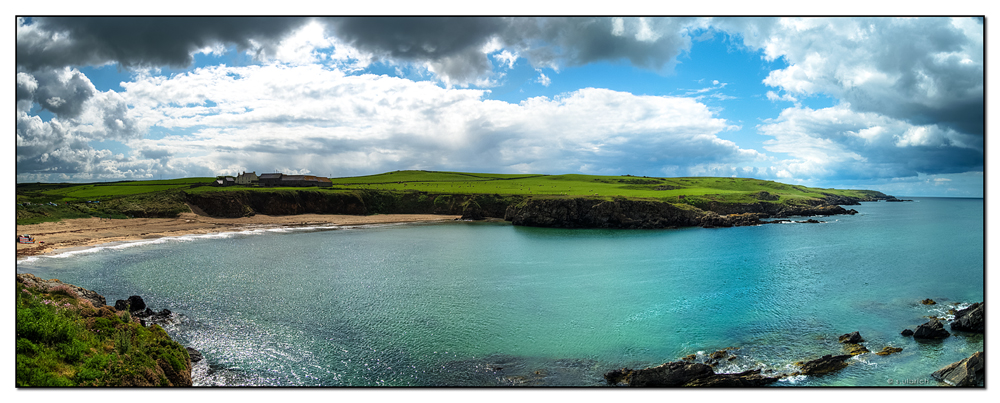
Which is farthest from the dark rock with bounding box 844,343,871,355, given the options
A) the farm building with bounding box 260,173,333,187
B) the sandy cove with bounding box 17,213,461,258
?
the farm building with bounding box 260,173,333,187

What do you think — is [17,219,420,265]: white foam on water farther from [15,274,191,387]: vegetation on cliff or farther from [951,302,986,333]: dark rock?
[951,302,986,333]: dark rock

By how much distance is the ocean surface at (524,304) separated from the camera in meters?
15.2

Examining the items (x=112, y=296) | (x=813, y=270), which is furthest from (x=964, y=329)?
(x=112, y=296)

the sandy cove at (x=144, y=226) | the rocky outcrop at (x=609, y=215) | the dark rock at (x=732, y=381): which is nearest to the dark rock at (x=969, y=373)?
the dark rock at (x=732, y=381)

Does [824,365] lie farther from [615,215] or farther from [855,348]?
[615,215]

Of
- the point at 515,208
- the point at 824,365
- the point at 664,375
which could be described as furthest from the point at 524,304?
the point at 515,208

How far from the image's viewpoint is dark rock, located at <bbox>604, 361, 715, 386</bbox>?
13984 millimetres

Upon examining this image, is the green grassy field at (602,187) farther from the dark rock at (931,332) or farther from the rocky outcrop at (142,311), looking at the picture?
the rocky outcrop at (142,311)

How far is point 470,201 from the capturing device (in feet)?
262

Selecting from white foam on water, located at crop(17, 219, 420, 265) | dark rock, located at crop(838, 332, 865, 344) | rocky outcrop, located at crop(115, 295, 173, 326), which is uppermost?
white foam on water, located at crop(17, 219, 420, 265)

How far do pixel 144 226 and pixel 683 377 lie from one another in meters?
58.7

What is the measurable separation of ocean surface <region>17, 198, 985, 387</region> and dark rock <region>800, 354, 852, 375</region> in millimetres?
306

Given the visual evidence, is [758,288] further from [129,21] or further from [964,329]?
[129,21]

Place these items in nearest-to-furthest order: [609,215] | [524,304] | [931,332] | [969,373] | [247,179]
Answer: [969,373] → [931,332] → [524,304] → [609,215] → [247,179]
